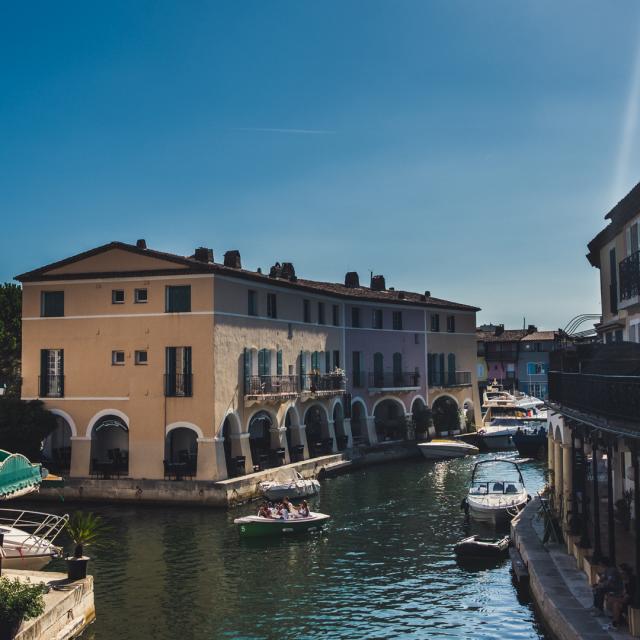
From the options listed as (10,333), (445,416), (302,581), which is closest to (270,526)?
(302,581)

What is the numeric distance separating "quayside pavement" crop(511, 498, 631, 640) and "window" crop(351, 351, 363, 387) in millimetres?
33025

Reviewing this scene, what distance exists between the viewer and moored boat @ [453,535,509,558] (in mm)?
28234

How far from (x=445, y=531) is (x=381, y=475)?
17705 millimetres

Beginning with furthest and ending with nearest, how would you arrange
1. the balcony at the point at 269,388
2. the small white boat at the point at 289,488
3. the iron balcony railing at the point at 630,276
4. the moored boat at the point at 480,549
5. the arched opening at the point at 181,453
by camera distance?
1. the balcony at the point at 269,388
2. the arched opening at the point at 181,453
3. the small white boat at the point at 289,488
4. the moored boat at the point at 480,549
5. the iron balcony railing at the point at 630,276

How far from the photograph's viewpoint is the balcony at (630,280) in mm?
24422

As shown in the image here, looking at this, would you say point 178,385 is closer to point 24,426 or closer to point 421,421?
point 24,426

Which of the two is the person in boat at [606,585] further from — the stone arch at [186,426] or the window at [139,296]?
the window at [139,296]

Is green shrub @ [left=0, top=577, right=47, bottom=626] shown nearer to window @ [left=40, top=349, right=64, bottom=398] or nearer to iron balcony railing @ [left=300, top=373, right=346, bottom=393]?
window @ [left=40, top=349, right=64, bottom=398]

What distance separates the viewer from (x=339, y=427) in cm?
5878

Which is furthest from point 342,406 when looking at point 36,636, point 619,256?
point 36,636

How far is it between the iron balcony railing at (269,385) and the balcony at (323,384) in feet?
6.29

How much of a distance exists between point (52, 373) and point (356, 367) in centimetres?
2427

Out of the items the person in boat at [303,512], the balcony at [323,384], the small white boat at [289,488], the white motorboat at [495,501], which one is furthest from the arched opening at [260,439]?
the white motorboat at [495,501]

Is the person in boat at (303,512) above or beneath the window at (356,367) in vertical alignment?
beneath
